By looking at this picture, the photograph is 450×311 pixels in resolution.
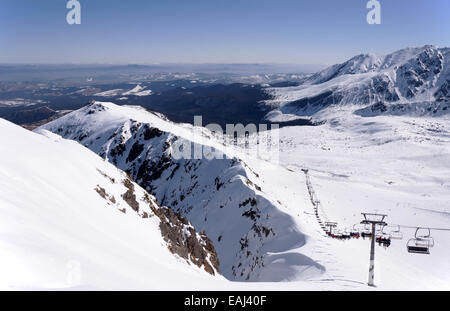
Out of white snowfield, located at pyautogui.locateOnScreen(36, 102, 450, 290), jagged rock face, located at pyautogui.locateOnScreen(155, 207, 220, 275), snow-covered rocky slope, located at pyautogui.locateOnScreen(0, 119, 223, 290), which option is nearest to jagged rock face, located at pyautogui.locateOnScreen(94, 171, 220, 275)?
jagged rock face, located at pyautogui.locateOnScreen(155, 207, 220, 275)

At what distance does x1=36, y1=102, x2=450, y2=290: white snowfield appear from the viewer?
32.8 metres

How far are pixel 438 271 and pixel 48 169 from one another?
46.0 m

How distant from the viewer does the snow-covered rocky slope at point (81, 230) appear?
498 inches

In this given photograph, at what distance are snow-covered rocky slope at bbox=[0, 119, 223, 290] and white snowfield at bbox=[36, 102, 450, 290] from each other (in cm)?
514

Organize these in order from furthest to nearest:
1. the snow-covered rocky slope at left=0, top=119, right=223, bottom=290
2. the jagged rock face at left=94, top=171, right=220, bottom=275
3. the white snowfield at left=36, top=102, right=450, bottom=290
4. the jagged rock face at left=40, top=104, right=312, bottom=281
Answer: the jagged rock face at left=40, top=104, right=312, bottom=281
the jagged rock face at left=94, top=171, right=220, bottom=275
the white snowfield at left=36, top=102, right=450, bottom=290
the snow-covered rocky slope at left=0, top=119, right=223, bottom=290

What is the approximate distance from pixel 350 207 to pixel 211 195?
30205mm

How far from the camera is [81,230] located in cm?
2159

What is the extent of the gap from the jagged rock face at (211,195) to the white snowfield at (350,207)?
0.90 metres

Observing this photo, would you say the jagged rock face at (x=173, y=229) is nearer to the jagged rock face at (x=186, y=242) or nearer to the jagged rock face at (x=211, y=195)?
the jagged rock face at (x=186, y=242)

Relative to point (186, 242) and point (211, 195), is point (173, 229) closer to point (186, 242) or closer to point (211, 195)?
point (186, 242)

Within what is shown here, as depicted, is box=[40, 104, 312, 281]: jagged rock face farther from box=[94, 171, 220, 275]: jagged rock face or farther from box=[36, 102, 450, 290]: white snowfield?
box=[36, 102, 450, 290]: white snowfield

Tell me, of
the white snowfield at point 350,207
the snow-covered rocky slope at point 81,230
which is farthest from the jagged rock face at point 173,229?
the white snowfield at point 350,207
